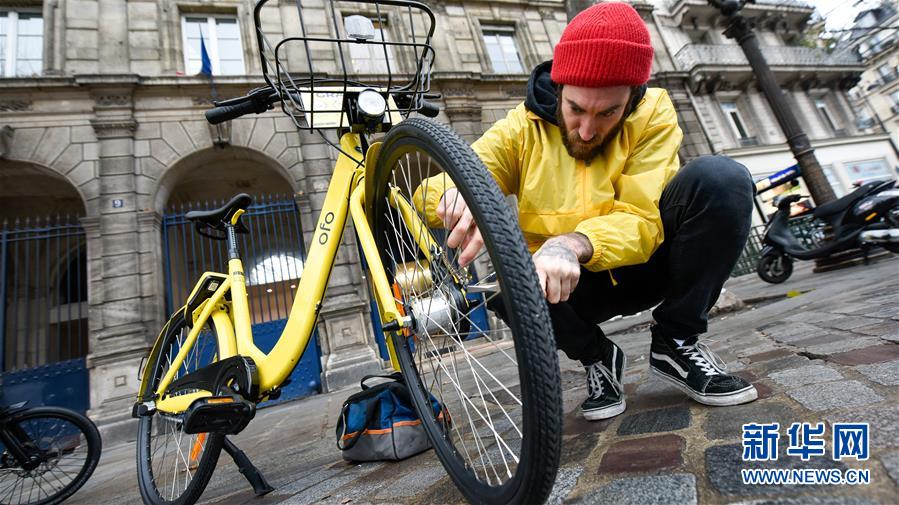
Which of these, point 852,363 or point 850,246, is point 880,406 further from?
point 850,246

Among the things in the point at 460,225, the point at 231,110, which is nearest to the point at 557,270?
the point at 460,225

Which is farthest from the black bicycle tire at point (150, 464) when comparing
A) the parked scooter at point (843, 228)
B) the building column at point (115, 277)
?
the parked scooter at point (843, 228)

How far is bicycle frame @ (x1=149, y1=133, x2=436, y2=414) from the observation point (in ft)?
4.14

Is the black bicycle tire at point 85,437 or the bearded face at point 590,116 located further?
the black bicycle tire at point 85,437

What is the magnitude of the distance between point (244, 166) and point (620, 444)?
8.07m

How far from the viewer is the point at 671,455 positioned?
0.90 metres

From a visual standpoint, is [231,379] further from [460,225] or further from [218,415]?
[460,225]

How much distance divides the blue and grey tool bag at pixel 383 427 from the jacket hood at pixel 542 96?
110 centimetres

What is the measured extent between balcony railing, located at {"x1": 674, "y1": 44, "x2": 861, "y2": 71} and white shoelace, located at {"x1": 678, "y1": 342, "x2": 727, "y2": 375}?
1413cm

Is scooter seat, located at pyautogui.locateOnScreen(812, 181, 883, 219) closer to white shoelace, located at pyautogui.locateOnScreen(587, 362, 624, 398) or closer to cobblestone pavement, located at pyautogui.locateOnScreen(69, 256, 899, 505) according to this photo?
Answer: cobblestone pavement, located at pyautogui.locateOnScreen(69, 256, 899, 505)

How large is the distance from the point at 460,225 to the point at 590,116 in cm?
60

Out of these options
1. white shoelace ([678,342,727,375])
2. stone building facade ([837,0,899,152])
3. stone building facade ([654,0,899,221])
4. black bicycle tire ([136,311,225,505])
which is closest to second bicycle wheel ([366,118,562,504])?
white shoelace ([678,342,727,375])

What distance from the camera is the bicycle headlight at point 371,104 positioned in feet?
4.56

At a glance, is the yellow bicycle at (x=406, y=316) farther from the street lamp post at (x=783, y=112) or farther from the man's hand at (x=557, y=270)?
the street lamp post at (x=783, y=112)
